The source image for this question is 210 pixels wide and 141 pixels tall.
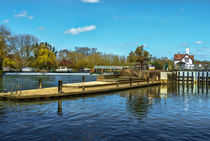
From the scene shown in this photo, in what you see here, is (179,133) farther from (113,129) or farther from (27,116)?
(27,116)

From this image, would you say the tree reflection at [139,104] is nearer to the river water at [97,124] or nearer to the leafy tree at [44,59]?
the river water at [97,124]

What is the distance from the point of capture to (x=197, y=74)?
5794 centimetres

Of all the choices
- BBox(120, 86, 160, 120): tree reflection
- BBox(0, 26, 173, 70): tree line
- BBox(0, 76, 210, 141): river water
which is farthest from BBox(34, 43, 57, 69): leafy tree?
BBox(0, 76, 210, 141): river water

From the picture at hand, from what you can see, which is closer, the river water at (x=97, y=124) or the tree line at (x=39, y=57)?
the river water at (x=97, y=124)

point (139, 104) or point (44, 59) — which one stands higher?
point (44, 59)

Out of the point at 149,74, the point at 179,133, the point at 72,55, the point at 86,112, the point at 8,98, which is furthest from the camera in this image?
the point at 72,55

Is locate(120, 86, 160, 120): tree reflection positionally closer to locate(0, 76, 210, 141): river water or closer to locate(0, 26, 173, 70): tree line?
locate(0, 76, 210, 141): river water

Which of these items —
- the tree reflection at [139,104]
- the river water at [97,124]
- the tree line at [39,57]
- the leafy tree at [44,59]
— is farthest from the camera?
the leafy tree at [44,59]

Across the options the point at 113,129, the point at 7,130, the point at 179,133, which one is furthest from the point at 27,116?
the point at 179,133

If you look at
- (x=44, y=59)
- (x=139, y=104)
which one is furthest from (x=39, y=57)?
(x=139, y=104)

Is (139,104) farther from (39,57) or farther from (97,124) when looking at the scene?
(39,57)

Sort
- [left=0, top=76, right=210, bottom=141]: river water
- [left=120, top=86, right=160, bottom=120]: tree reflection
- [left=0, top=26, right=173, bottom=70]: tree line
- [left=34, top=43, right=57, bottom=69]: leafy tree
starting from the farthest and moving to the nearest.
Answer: [left=34, top=43, right=57, bottom=69]: leafy tree
[left=0, top=26, right=173, bottom=70]: tree line
[left=120, top=86, right=160, bottom=120]: tree reflection
[left=0, top=76, right=210, bottom=141]: river water

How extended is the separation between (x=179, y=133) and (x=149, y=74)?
43.9 metres

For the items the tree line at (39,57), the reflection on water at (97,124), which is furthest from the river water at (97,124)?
the tree line at (39,57)
